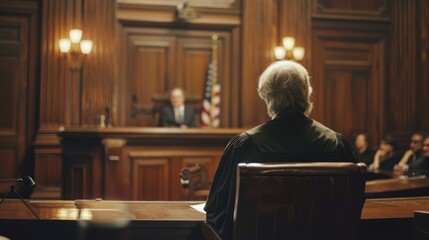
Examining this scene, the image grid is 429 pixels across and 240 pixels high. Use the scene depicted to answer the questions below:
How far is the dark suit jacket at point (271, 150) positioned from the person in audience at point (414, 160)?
4418 mm

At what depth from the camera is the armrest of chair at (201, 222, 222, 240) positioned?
8.04 ft

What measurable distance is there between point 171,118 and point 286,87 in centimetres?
704

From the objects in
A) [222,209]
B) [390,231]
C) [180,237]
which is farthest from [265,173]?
[390,231]

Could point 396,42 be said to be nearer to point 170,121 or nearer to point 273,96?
point 170,121

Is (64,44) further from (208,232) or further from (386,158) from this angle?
(208,232)

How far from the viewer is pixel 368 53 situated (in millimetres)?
10812

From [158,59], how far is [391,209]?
7347 millimetres

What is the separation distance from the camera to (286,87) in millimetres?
2604

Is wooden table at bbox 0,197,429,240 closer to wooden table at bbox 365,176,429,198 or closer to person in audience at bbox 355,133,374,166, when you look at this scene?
wooden table at bbox 365,176,429,198

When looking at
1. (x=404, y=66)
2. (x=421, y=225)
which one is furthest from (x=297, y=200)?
(x=404, y=66)

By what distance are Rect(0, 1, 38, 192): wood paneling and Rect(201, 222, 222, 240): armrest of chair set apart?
7.48 meters

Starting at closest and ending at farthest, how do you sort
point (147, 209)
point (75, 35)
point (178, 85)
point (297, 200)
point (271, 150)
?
point (297, 200)
point (271, 150)
point (147, 209)
point (75, 35)
point (178, 85)

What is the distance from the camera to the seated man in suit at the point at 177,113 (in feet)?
31.3

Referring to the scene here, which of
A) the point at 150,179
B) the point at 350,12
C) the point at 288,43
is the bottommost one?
the point at 150,179
